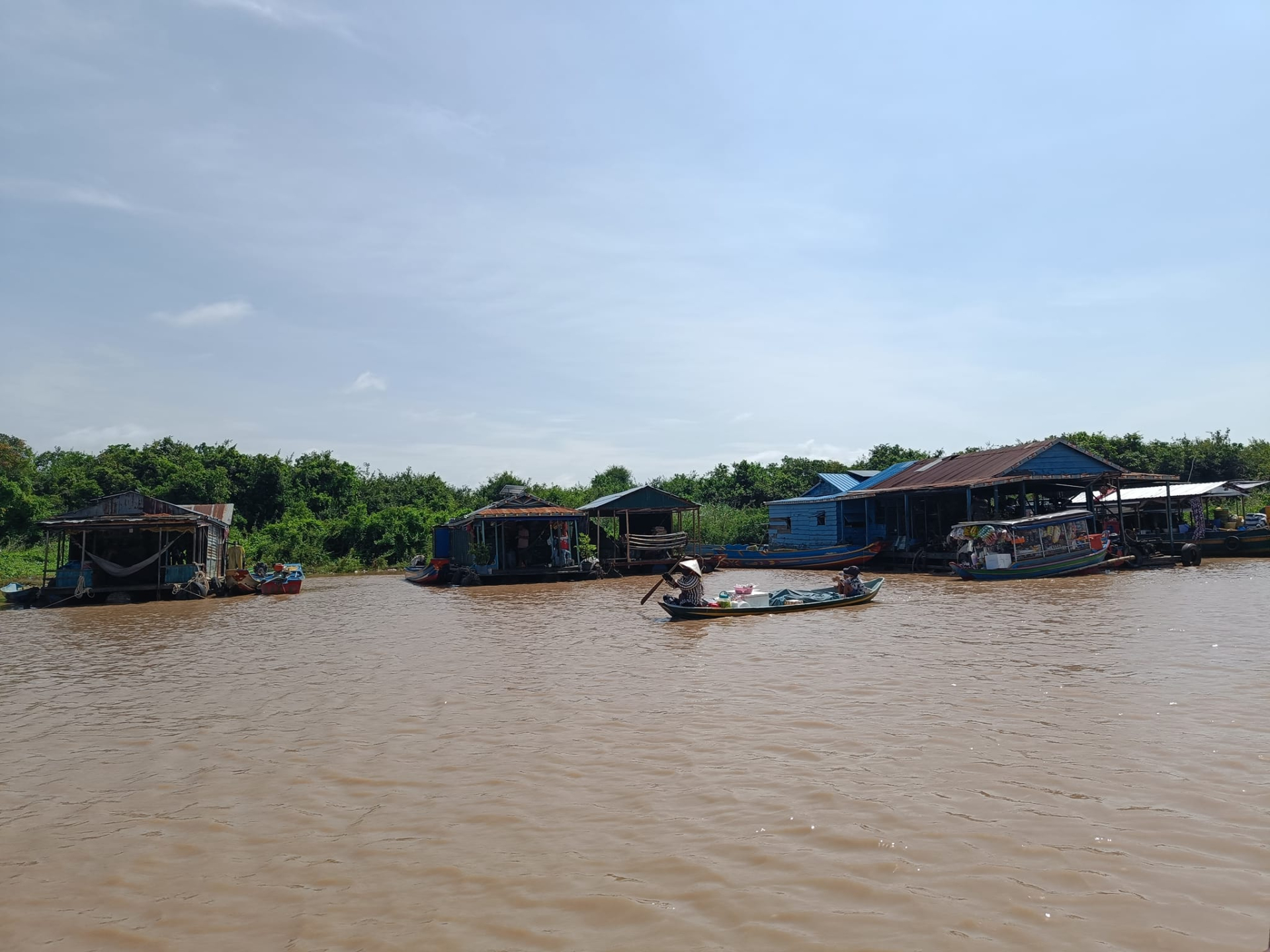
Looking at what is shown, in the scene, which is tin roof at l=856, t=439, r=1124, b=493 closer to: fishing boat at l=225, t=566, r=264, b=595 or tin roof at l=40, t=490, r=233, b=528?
fishing boat at l=225, t=566, r=264, b=595

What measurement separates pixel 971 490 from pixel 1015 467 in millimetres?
1535

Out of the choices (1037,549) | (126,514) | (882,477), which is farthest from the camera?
(882,477)

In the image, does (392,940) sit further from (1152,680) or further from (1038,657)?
(1038,657)

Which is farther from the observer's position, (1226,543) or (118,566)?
(1226,543)

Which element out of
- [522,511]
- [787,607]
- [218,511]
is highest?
[218,511]

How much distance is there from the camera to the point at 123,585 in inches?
923

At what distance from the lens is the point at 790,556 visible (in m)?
31.6

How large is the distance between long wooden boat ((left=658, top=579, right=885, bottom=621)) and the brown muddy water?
3417 millimetres

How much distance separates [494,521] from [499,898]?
22.5 metres

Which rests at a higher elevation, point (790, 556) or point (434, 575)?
point (790, 556)

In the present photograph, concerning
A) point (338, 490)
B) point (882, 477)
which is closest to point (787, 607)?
point (882, 477)

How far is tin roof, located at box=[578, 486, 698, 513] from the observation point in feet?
96.6

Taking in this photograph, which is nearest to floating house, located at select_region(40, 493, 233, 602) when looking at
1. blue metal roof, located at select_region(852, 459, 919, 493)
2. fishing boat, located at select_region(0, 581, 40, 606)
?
fishing boat, located at select_region(0, 581, 40, 606)

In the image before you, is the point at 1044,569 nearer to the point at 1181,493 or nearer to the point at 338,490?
the point at 1181,493
